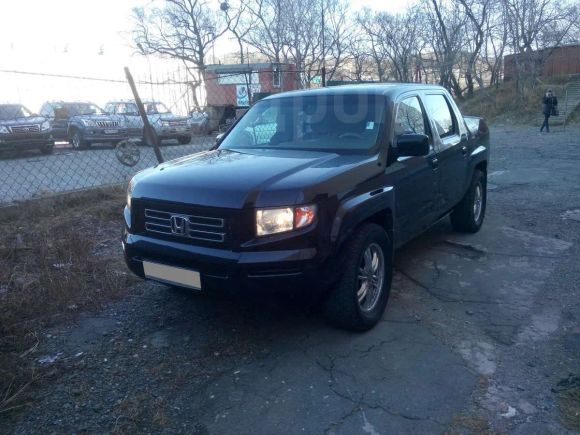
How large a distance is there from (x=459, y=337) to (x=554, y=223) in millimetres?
3682

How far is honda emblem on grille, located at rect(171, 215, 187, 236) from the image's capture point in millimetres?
3215

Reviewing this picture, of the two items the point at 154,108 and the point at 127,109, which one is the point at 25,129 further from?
the point at 154,108

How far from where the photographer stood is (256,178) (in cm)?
319

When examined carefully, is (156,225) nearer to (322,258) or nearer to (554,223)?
(322,258)

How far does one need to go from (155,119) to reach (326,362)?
421 inches

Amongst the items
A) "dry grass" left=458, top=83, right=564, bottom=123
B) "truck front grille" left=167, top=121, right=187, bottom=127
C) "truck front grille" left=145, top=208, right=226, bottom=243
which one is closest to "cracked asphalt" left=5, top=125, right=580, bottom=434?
"truck front grille" left=145, top=208, right=226, bottom=243

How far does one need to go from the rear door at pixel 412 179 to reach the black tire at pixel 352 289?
0.52 meters

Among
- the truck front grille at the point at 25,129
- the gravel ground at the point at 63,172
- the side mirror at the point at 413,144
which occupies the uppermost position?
the truck front grille at the point at 25,129

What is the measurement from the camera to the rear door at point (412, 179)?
4039mm

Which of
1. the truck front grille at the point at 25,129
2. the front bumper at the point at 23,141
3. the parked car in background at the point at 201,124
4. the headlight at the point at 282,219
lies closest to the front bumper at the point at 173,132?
the parked car in background at the point at 201,124

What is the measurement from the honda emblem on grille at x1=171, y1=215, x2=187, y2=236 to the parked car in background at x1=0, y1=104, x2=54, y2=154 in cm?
950

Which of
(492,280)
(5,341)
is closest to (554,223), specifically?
(492,280)

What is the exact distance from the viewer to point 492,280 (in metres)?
4.58

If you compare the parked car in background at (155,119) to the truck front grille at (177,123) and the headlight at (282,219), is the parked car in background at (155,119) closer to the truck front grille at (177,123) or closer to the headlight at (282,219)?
the truck front grille at (177,123)
